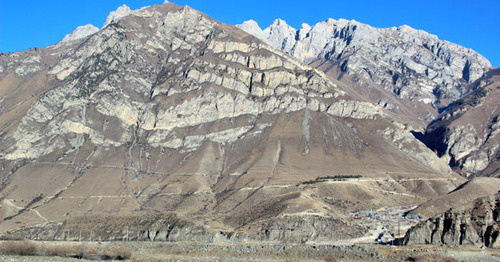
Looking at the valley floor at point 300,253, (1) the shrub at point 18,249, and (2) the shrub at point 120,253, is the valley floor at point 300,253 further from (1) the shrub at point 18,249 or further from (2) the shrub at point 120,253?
(1) the shrub at point 18,249

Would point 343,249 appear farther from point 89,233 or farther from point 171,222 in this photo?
point 89,233

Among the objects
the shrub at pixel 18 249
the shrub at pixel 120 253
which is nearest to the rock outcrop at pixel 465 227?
the shrub at pixel 120 253

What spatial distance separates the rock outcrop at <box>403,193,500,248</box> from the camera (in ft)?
433

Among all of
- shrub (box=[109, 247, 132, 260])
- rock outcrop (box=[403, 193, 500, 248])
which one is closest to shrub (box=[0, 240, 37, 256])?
shrub (box=[109, 247, 132, 260])

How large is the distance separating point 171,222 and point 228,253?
6917 centimetres

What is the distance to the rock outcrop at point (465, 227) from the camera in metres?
132

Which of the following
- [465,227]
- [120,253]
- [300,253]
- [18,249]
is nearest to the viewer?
[300,253]

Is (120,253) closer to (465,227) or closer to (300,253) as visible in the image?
(300,253)

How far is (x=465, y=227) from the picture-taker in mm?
135750

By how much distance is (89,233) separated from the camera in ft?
641

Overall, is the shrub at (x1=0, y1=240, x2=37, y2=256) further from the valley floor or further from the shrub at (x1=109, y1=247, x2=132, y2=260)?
the shrub at (x1=109, y1=247, x2=132, y2=260)

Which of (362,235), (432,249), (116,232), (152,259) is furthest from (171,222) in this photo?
(432,249)

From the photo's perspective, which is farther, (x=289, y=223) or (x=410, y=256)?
(x=289, y=223)

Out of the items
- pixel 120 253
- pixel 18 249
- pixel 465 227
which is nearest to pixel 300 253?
pixel 120 253
